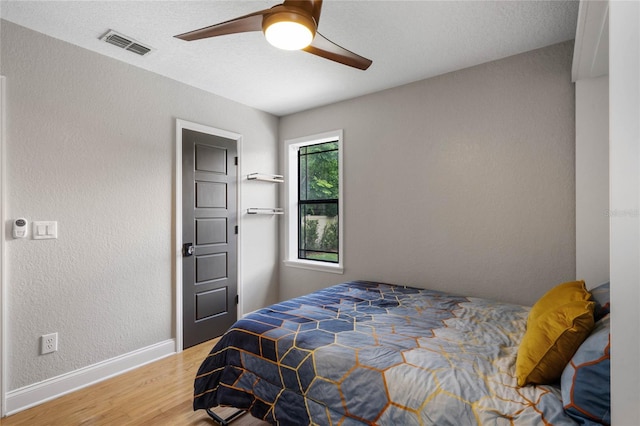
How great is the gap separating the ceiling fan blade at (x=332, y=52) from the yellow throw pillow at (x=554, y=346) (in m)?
1.60

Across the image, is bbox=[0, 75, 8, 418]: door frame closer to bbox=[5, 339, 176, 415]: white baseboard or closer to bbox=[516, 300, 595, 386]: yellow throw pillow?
bbox=[5, 339, 176, 415]: white baseboard

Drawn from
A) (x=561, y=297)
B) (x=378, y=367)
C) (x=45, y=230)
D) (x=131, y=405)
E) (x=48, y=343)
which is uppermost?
(x=45, y=230)

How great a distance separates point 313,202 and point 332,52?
248 cm

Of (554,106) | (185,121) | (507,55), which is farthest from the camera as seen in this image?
(185,121)

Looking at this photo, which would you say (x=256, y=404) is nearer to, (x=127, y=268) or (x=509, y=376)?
(x=509, y=376)

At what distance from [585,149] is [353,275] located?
2.31m

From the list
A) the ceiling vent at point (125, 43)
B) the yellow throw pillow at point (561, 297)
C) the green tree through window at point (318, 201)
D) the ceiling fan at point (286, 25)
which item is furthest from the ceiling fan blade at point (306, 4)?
the green tree through window at point (318, 201)

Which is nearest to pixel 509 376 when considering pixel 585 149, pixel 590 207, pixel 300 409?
pixel 300 409

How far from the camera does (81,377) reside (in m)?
2.49

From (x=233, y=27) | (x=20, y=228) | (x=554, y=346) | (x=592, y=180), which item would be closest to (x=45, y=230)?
(x=20, y=228)

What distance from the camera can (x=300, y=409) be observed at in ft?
5.40

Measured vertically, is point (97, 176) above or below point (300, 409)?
above

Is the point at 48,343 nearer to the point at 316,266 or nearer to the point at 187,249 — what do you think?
the point at 187,249

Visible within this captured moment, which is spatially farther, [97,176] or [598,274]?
[97,176]
